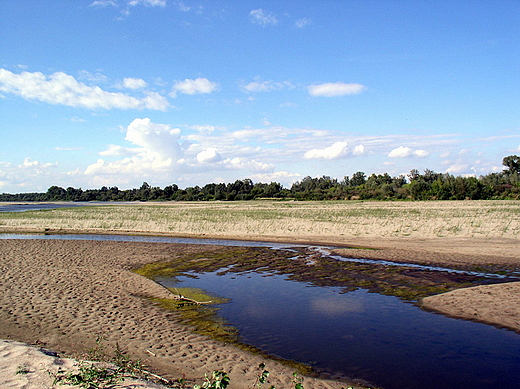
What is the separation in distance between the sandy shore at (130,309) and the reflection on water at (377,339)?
0.81 meters

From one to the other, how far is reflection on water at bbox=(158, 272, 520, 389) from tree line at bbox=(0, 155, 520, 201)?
93167 mm

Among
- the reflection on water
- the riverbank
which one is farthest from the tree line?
the reflection on water

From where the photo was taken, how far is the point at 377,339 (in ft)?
27.7

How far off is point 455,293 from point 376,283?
276 centimetres

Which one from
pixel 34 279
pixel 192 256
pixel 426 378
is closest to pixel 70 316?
pixel 34 279

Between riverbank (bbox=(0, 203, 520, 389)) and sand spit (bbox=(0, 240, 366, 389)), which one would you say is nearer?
sand spit (bbox=(0, 240, 366, 389))

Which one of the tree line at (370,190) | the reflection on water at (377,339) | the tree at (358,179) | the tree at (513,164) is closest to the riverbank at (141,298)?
the reflection on water at (377,339)

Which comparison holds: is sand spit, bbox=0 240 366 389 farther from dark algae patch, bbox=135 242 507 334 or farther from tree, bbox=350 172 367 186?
tree, bbox=350 172 367 186

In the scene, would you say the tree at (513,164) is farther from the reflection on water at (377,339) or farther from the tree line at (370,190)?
the reflection on water at (377,339)

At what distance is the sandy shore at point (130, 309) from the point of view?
23.5ft

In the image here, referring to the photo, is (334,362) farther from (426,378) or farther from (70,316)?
(70,316)

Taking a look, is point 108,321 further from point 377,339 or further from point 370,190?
point 370,190

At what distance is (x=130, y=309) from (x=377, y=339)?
22.2 feet

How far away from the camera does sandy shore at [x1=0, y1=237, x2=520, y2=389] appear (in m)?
7.17
